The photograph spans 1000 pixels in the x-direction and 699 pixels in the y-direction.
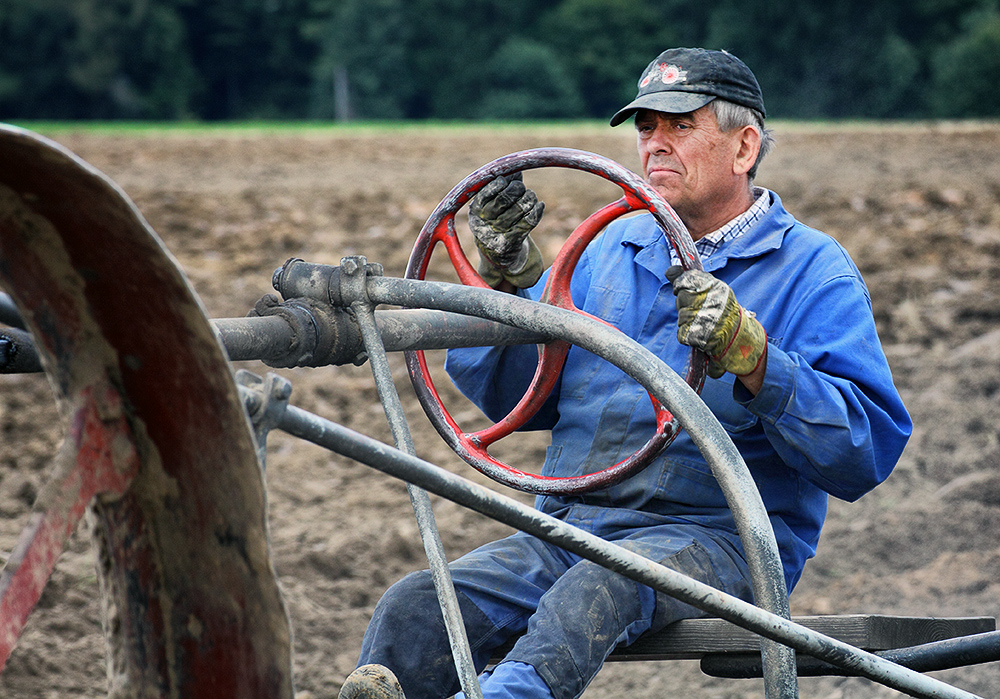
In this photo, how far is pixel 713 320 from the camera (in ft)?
5.87

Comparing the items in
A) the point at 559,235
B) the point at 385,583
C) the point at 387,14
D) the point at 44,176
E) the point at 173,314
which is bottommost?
the point at 385,583

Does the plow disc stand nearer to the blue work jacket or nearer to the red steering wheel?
the red steering wheel

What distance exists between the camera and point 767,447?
2152 millimetres

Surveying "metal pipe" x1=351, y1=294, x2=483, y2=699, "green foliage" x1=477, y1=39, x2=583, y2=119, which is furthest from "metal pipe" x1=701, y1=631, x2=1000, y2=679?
"green foliage" x1=477, y1=39, x2=583, y2=119

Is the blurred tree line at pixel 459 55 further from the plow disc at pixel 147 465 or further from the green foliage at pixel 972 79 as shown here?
the plow disc at pixel 147 465

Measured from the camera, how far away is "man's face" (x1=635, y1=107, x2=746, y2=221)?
2250mm

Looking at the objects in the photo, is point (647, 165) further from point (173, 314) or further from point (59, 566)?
point (59, 566)

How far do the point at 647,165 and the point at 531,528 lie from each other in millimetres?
1097

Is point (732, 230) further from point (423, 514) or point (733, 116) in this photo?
point (423, 514)

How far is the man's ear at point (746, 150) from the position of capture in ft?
Result: 7.50

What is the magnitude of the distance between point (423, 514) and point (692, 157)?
3.09 feet

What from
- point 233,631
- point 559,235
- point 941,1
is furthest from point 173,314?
point 941,1

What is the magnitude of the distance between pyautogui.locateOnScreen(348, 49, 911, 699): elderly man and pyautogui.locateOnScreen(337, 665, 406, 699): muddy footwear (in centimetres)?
15

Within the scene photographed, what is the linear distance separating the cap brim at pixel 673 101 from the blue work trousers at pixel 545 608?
31.1 inches
